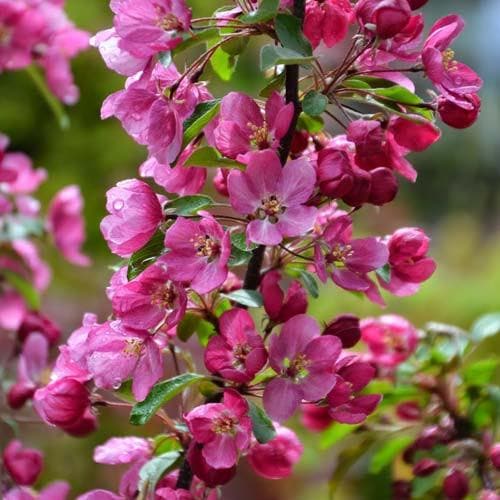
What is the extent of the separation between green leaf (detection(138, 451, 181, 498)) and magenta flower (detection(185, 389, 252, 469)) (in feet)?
0.25

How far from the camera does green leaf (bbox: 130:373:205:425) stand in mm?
821

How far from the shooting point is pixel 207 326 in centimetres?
95

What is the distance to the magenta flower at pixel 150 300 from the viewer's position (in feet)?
2.68

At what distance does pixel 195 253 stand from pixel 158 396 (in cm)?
13

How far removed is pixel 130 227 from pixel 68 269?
126 inches

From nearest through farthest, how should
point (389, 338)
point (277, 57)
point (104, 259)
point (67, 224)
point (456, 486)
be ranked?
1. point (277, 57)
2. point (456, 486)
3. point (389, 338)
4. point (67, 224)
5. point (104, 259)

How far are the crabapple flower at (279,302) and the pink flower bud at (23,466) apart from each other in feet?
1.31

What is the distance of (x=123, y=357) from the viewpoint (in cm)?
84

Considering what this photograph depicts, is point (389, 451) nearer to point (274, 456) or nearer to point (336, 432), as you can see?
point (336, 432)

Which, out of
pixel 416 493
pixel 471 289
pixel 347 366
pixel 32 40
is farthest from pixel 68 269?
pixel 347 366

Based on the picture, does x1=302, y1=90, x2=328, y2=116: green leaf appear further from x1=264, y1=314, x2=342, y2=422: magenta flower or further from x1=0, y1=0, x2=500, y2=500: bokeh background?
x1=0, y1=0, x2=500, y2=500: bokeh background

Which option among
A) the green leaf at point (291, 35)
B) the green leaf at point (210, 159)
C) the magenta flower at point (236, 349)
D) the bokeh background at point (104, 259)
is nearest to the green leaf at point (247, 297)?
the magenta flower at point (236, 349)

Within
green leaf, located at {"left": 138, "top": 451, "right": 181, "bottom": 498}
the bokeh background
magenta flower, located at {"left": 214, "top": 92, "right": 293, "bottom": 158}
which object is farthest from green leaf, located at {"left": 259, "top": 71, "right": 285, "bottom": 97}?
the bokeh background

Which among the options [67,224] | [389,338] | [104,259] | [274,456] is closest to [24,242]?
[67,224]
